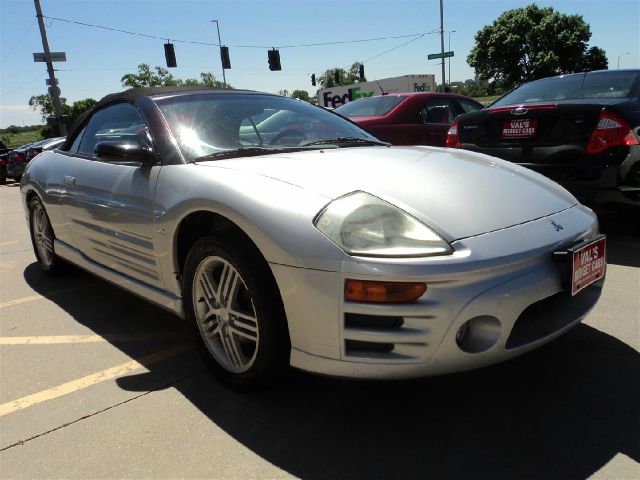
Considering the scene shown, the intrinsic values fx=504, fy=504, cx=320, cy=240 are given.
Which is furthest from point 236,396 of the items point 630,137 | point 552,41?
point 552,41

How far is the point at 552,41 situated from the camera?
43844 millimetres

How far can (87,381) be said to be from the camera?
2.48m

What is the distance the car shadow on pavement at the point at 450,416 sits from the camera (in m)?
1.72

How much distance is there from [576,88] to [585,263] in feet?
10.0

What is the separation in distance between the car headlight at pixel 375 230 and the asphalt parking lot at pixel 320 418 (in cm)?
72

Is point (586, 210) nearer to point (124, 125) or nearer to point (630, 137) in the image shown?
point (630, 137)

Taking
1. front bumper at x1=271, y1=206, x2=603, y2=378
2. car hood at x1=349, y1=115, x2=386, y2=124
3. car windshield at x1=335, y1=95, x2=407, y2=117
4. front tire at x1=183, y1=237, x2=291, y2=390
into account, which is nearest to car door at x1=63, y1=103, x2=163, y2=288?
front tire at x1=183, y1=237, x2=291, y2=390

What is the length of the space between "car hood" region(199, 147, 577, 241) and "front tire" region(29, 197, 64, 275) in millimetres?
2277

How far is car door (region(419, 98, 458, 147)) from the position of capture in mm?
7213

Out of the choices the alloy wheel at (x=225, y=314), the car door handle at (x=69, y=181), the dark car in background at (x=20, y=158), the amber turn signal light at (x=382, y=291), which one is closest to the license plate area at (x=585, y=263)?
the amber turn signal light at (x=382, y=291)

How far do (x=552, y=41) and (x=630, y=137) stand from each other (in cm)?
4704

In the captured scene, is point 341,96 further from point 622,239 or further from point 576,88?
point 622,239

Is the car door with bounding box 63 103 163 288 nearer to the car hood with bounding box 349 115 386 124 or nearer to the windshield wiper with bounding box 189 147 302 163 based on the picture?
the windshield wiper with bounding box 189 147 302 163

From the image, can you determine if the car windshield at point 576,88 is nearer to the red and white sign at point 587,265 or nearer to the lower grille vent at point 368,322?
the red and white sign at point 587,265
